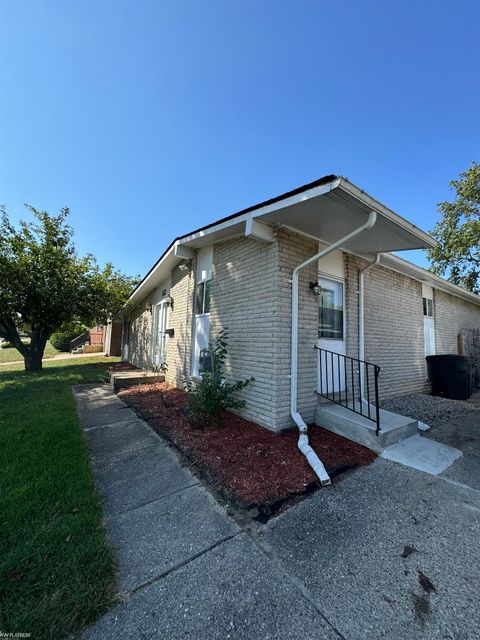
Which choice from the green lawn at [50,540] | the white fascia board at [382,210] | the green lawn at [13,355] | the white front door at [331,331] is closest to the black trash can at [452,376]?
the white front door at [331,331]

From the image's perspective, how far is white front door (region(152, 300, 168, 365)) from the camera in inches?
346

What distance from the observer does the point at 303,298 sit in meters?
4.39

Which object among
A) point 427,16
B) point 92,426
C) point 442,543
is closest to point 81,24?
point 427,16

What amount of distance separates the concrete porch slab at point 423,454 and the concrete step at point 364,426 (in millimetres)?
101

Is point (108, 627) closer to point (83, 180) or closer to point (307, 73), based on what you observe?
point (307, 73)

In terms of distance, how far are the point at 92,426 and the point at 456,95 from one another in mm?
11429

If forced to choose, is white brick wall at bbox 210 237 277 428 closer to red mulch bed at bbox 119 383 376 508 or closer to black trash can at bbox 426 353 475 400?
red mulch bed at bbox 119 383 376 508

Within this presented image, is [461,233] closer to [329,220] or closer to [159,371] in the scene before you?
[329,220]

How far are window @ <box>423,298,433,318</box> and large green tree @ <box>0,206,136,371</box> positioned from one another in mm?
13808

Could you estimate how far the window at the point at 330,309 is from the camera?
5.03 meters

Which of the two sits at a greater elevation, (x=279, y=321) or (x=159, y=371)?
(x=279, y=321)

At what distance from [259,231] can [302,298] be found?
1327 mm

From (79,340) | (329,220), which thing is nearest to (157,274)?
(329,220)

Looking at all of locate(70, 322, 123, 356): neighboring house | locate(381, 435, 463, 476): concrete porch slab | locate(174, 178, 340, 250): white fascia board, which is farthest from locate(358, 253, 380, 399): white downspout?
locate(70, 322, 123, 356): neighboring house
